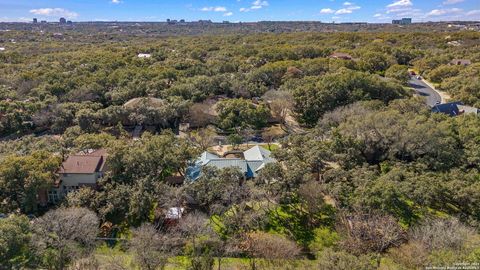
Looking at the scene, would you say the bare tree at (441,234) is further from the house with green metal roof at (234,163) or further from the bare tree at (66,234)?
the bare tree at (66,234)

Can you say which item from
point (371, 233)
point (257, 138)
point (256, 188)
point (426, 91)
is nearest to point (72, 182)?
point (256, 188)

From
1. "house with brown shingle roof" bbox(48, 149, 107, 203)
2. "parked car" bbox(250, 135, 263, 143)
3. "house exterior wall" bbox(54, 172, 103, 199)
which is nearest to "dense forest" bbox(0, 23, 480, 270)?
"house with brown shingle roof" bbox(48, 149, 107, 203)

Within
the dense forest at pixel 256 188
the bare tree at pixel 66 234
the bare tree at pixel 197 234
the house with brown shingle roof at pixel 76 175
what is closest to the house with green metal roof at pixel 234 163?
the dense forest at pixel 256 188

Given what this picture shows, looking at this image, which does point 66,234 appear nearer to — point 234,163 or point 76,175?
point 76,175

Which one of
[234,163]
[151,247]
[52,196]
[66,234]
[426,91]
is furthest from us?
[426,91]

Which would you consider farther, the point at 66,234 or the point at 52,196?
the point at 52,196

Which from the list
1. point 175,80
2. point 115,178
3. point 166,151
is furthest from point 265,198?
point 175,80
